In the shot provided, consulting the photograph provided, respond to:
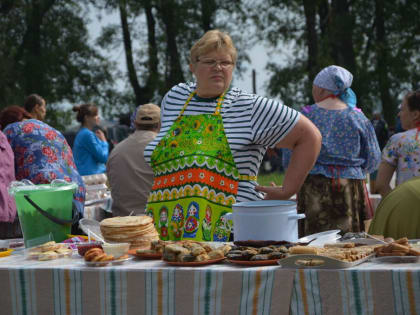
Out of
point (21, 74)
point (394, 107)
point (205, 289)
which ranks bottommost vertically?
point (205, 289)

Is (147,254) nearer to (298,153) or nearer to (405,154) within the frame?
(298,153)

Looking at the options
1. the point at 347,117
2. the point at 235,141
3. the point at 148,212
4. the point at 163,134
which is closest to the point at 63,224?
the point at 148,212

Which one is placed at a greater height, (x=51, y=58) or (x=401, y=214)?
(x=51, y=58)

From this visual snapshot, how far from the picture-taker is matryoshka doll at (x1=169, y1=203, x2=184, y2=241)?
2598mm

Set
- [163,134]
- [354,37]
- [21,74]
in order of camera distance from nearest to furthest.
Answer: [163,134] → [21,74] → [354,37]

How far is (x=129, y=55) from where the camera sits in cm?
2028

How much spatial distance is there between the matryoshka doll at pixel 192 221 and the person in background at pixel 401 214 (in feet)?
2.37

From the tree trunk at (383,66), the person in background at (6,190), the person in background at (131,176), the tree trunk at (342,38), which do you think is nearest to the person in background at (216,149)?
the person in background at (6,190)

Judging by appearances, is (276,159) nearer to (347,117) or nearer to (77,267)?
(347,117)

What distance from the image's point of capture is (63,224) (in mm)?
2654

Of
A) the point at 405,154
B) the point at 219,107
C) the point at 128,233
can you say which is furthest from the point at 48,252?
the point at 405,154

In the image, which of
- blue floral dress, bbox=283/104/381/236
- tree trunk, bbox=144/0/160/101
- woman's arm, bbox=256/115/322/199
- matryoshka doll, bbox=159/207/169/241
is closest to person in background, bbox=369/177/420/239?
woman's arm, bbox=256/115/322/199

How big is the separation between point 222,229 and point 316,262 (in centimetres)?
76

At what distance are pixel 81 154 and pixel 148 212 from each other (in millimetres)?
4416
